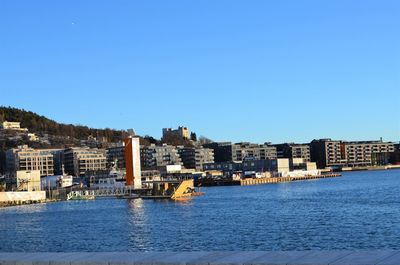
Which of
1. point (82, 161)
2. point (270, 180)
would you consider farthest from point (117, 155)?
point (270, 180)

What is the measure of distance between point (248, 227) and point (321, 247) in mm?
10505

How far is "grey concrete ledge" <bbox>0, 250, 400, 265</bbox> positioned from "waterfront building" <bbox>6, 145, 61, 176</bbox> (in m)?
163

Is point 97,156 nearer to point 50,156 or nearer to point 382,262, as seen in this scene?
point 50,156

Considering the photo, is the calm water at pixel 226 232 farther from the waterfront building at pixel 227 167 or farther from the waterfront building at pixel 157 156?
the waterfront building at pixel 157 156

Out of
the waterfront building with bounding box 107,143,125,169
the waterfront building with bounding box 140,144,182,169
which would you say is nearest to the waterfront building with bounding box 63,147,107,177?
the waterfront building with bounding box 107,143,125,169

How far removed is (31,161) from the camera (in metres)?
173

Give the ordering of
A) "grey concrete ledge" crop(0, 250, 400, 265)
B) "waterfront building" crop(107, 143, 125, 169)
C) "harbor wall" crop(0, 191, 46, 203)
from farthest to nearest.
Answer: "waterfront building" crop(107, 143, 125, 169) → "harbor wall" crop(0, 191, 46, 203) → "grey concrete ledge" crop(0, 250, 400, 265)

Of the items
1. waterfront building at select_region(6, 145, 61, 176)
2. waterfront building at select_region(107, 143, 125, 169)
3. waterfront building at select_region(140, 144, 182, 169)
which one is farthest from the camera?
waterfront building at select_region(140, 144, 182, 169)

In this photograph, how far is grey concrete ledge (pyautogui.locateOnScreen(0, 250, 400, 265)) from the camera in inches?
387

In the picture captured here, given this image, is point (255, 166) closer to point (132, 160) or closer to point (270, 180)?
point (270, 180)

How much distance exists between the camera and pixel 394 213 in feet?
137

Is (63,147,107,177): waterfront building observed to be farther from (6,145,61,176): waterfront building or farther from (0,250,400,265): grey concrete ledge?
(0,250,400,265): grey concrete ledge

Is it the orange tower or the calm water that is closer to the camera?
the calm water

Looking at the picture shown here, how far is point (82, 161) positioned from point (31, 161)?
12463 mm
